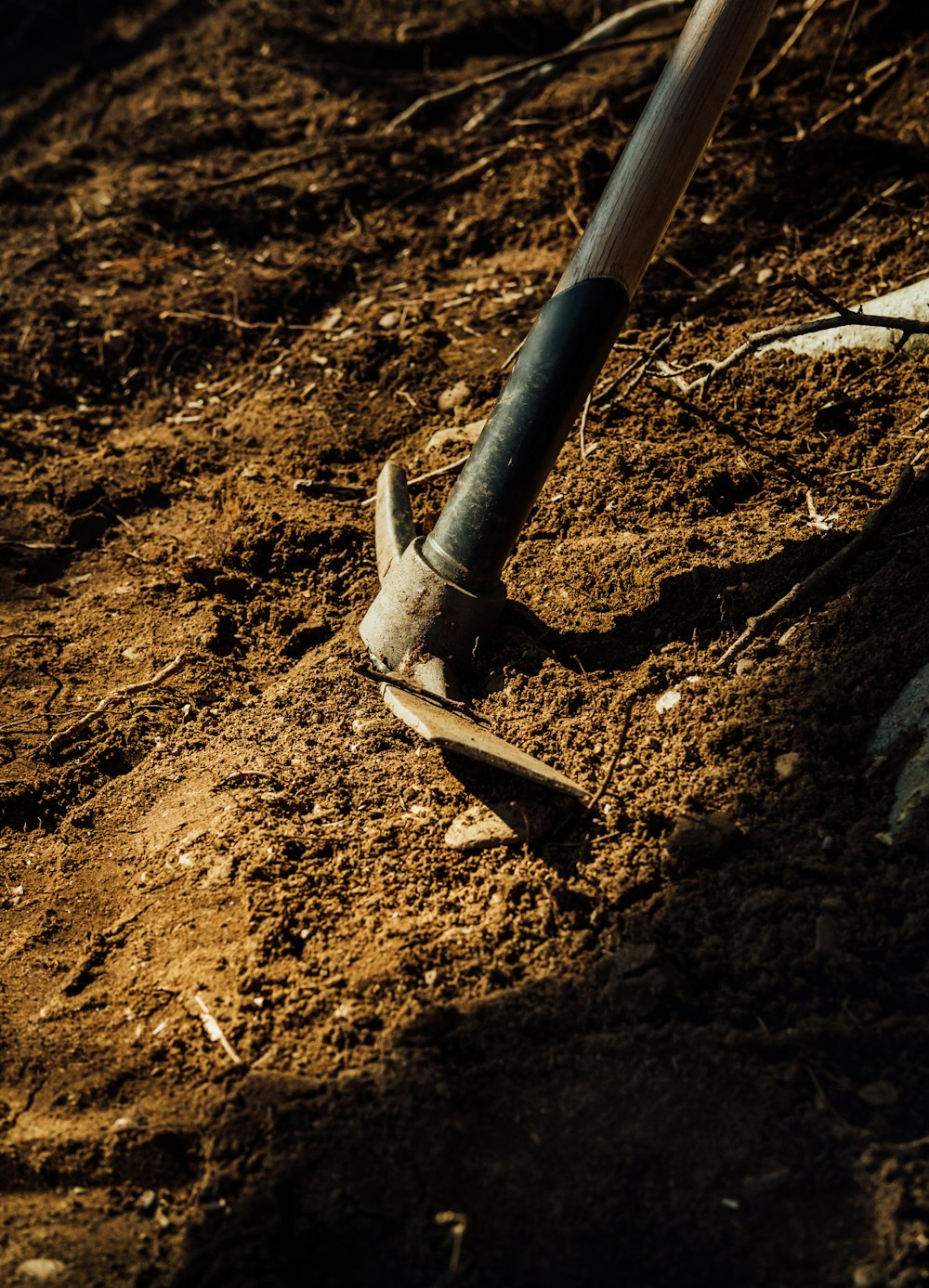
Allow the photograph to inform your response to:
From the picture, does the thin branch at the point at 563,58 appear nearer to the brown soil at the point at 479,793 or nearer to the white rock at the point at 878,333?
the brown soil at the point at 479,793

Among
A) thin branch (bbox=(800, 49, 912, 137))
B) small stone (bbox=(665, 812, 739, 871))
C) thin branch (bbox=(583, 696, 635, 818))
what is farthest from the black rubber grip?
thin branch (bbox=(800, 49, 912, 137))

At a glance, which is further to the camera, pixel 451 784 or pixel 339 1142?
pixel 451 784

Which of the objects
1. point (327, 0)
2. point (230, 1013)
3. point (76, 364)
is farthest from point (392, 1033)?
point (327, 0)

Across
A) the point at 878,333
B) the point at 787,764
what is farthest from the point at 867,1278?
the point at 878,333

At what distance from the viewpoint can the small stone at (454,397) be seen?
9.79ft

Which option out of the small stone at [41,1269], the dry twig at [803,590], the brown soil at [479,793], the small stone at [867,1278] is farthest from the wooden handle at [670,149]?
the small stone at [41,1269]

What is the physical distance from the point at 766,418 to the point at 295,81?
388 centimetres

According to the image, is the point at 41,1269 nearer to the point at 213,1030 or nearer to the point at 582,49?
the point at 213,1030

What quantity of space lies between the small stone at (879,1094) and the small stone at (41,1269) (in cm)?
115

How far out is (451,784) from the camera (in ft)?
6.42

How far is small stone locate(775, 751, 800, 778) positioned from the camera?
177 cm

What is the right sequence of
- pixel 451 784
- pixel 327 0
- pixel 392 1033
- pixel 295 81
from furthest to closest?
pixel 327 0 < pixel 295 81 < pixel 451 784 < pixel 392 1033

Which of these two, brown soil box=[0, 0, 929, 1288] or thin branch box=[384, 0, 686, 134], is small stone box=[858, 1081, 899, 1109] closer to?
brown soil box=[0, 0, 929, 1288]

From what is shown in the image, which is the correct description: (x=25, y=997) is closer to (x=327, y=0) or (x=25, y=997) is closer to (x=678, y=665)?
(x=678, y=665)
